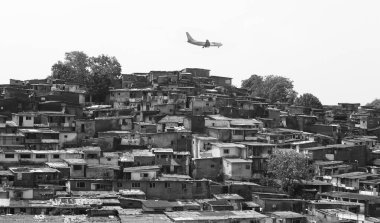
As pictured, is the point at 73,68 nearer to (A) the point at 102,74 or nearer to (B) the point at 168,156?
(A) the point at 102,74

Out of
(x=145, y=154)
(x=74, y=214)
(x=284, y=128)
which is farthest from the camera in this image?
(x=284, y=128)

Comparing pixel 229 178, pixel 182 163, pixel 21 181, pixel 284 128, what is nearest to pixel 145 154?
pixel 182 163

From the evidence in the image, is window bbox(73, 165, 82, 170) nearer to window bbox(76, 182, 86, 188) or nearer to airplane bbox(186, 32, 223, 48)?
window bbox(76, 182, 86, 188)

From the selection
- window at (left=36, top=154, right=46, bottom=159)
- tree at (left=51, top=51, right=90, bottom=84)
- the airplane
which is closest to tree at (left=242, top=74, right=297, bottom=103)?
tree at (left=51, top=51, right=90, bottom=84)

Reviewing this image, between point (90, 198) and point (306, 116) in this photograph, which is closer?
point (90, 198)

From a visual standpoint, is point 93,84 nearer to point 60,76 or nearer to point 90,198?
point 60,76

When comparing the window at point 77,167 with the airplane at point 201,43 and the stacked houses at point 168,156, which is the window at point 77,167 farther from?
the airplane at point 201,43
